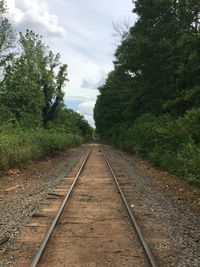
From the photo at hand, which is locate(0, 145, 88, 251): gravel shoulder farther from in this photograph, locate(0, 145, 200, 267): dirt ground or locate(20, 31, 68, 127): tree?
locate(20, 31, 68, 127): tree

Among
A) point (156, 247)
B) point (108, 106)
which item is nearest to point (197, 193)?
point (156, 247)

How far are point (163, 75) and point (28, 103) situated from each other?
488 inches

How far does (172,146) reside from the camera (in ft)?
74.7

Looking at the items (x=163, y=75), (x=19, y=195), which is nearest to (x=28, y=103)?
(x=163, y=75)

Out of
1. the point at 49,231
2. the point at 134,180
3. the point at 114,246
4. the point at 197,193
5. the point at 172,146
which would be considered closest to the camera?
the point at 114,246

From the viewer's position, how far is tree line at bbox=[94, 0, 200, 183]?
933 inches

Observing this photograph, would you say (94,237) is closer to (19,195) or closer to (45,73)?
(19,195)

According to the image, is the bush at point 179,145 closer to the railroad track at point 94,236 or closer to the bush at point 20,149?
the railroad track at point 94,236

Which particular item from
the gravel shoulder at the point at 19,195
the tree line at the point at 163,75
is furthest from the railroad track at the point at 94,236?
the tree line at the point at 163,75

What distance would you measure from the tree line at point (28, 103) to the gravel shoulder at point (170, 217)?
7424mm

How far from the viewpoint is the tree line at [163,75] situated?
933 inches

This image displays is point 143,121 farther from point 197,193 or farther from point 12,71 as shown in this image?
point 197,193

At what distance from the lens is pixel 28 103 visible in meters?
37.3

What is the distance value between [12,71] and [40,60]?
16416mm
